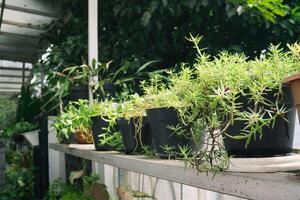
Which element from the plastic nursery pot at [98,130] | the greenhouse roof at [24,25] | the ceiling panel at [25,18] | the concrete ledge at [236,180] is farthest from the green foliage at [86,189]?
the ceiling panel at [25,18]

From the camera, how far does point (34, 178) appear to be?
4.11 meters

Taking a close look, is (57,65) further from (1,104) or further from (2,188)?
(1,104)

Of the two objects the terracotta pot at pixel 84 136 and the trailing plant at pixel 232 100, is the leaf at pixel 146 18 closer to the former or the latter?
the terracotta pot at pixel 84 136

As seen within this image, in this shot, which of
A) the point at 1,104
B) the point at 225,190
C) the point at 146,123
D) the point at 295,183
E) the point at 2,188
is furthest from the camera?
the point at 1,104

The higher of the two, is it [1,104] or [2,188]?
[1,104]

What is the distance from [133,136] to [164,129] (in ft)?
1.05

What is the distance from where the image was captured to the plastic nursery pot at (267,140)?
877mm

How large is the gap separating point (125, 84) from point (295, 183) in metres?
1.70

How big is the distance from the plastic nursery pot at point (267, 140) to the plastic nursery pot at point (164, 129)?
0.22 metres

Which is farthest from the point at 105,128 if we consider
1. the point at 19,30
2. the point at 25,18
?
the point at 19,30

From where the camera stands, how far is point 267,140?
2.89 feet

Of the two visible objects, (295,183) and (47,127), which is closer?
(295,183)

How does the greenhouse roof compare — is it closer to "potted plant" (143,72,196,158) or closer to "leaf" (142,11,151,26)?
"leaf" (142,11,151,26)

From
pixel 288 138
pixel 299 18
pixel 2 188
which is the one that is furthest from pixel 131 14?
pixel 2 188
